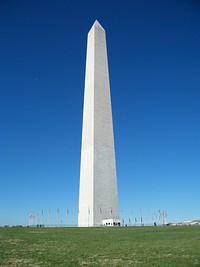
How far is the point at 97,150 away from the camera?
151 feet

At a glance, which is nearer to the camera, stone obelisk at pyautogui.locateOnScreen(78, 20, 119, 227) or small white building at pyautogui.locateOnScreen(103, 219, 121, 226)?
small white building at pyautogui.locateOnScreen(103, 219, 121, 226)

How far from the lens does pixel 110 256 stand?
44.1 ft

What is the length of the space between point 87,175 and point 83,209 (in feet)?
16.1

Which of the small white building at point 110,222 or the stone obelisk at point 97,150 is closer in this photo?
the small white building at point 110,222

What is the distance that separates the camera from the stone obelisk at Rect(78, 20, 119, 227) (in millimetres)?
44594

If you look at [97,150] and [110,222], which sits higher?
[97,150]

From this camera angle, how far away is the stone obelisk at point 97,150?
44.6 metres

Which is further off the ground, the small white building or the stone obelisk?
the stone obelisk

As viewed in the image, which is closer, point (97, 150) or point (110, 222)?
point (110, 222)

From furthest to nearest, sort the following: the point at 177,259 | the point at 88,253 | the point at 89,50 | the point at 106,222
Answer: the point at 89,50 → the point at 106,222 → the point at 88,253 → the point at 177,259

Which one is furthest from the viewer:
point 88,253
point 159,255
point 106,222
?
point 106,222

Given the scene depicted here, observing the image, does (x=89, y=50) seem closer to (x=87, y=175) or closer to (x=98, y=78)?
(x=98, y=78)

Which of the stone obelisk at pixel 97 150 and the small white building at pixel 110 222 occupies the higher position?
the stone obelisk at pixel 97 150

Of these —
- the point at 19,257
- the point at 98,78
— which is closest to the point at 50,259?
the point at 19,257
